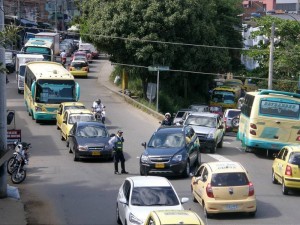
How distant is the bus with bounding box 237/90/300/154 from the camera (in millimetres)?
32688

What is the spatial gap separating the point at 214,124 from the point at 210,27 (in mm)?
20809

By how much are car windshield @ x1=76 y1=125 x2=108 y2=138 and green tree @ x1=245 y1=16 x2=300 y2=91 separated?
81.4ft

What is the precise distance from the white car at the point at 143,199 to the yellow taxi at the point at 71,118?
1548 centimetres

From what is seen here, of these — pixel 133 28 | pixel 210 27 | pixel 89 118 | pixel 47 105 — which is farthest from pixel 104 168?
pixel 210 27

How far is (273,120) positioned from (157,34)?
20.1m

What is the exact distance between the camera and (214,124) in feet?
114

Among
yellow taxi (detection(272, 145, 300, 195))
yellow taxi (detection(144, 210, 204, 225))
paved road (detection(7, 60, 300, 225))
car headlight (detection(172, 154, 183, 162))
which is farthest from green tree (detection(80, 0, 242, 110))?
yellow taxi (detection(144, 210, 204, 225))

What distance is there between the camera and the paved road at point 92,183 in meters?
21.5

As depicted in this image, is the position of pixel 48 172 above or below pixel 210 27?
below

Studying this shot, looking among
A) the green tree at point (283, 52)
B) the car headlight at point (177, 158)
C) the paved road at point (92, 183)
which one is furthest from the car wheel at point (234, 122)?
the car headlight at point (177, 158)

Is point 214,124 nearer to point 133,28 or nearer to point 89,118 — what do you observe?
point 89,118

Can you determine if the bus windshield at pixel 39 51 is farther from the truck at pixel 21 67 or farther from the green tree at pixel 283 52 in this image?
the green tree at pixel 283 52

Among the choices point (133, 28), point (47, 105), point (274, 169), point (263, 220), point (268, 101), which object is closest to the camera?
point (263, 220)

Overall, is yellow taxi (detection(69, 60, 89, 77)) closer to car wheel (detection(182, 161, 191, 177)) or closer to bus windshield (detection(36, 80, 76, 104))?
bus windshield (detection(36, 80, 76, 104))
